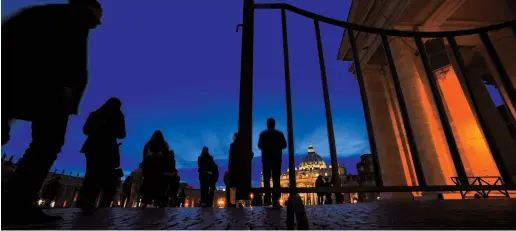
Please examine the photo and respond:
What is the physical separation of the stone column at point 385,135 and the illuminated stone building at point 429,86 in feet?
0.16

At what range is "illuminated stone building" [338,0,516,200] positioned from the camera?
9.32 metres

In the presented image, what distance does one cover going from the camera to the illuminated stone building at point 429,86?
30.6 ft

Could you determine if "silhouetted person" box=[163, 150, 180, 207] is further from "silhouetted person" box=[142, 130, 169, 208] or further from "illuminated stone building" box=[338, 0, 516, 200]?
"illuminated stone building" box=[338, 0, 516, 200]

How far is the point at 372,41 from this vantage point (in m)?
13.1

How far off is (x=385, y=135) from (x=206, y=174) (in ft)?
33.3

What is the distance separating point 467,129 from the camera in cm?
1303

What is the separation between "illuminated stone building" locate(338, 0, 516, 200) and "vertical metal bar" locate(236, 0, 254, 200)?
7272mm

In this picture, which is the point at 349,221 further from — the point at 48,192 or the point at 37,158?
the point at 48,192

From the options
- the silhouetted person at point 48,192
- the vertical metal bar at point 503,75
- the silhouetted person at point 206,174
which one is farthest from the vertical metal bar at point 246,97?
the silhouetted person at point 48,192

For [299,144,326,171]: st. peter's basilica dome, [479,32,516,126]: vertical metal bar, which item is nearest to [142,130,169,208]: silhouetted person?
[479,32,516,126]: vertical metal bar

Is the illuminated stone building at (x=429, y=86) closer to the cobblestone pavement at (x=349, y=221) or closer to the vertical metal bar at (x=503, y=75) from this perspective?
the vertical metal bar at (x=503, y=75)

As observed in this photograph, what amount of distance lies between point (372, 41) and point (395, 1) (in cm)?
292

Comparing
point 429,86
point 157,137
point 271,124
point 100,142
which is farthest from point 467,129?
point 100,142

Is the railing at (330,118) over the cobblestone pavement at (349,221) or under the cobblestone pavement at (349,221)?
over
